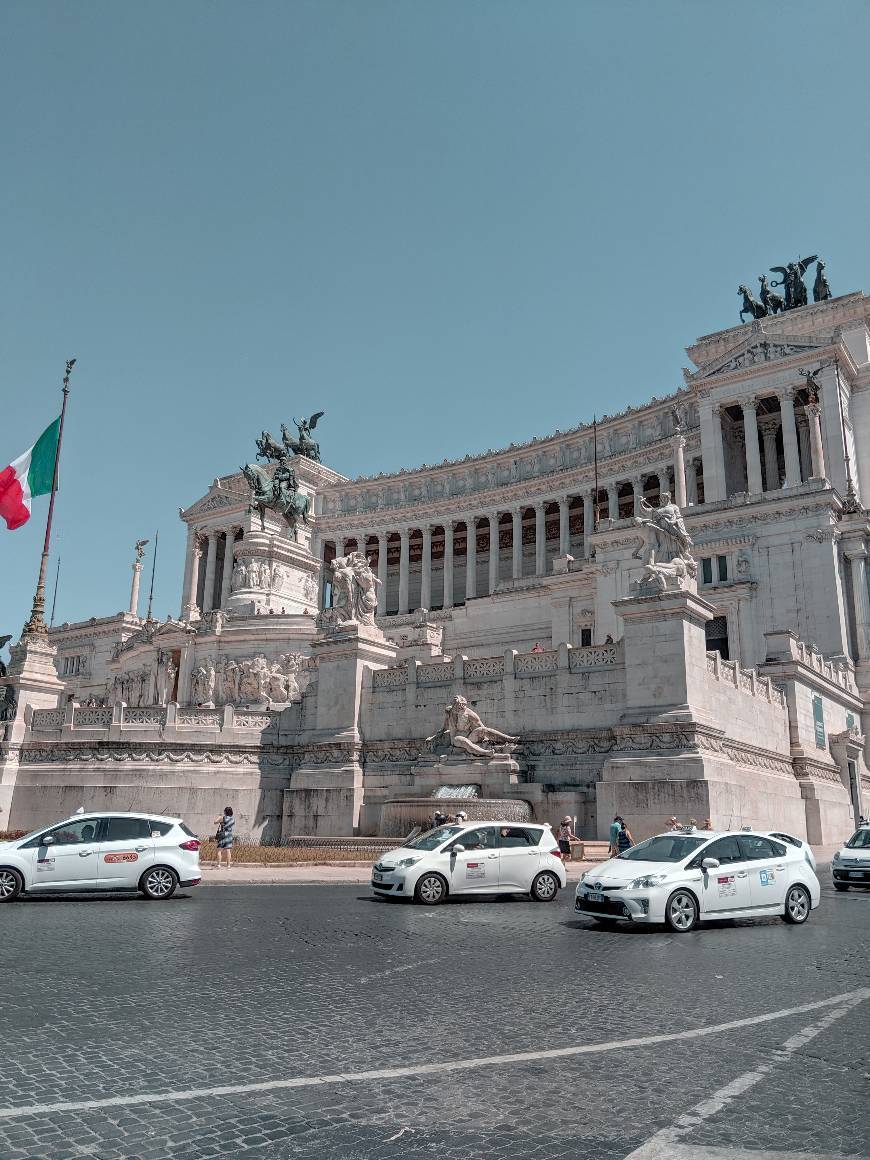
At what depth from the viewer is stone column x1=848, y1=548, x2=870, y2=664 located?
49.7 meters

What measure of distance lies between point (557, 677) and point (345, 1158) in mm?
23234

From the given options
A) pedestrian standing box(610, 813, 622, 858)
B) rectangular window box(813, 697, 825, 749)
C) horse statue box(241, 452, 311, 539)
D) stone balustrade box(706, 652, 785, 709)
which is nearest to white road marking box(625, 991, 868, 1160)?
pedestrian standing box(610, 813, 622, 858)

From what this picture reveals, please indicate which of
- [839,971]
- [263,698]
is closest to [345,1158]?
[839,971]

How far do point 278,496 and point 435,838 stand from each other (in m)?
44.6

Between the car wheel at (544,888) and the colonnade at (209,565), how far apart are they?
84.7m

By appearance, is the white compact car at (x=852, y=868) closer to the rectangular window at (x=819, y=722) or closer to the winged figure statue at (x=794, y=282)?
the rectangular window at (x=819, y=722)

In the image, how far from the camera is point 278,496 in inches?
2346

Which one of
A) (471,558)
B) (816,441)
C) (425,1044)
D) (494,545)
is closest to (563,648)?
(425,1044)

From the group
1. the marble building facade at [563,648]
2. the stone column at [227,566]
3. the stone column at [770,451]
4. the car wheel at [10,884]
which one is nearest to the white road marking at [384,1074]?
the car wheel at [10,884]

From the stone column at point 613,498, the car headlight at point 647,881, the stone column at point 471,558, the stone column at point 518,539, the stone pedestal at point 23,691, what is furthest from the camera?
the stone column at point 471,558

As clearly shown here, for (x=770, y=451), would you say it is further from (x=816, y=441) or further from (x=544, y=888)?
(x=544, y=888)

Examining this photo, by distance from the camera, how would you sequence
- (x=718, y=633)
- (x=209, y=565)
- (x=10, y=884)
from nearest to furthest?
(x=10, y=884) < (x=718, y=633) < (x=209, y=565)

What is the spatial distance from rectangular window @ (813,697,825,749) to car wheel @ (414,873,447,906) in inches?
944

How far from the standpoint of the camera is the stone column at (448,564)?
3568 inches
